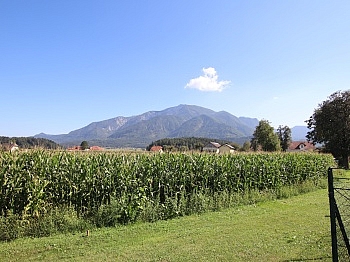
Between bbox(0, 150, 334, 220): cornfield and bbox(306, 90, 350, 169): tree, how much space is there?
28.2m

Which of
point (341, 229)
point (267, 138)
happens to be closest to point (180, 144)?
point (267, 138)

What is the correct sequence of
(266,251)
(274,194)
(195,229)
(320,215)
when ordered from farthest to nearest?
(274,194) < (320,215) < (195,229) < (266,251)

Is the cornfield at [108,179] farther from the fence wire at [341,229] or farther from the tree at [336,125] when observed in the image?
the tree at [336,125]

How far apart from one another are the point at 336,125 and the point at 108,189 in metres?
34.7

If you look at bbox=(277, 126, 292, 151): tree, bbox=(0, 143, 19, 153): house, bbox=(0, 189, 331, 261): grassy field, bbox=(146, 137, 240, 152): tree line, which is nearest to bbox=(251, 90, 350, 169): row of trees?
bbox=(146, 137, 240, 152): tree line

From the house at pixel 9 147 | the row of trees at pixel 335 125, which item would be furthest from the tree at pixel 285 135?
the house at pixel 9 147

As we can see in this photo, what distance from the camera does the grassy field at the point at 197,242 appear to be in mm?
5699

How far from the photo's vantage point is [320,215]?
30.2ft

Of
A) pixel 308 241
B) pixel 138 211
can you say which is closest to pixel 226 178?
pixel 138 211

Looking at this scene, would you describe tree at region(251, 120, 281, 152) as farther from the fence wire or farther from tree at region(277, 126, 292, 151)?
the fence wire

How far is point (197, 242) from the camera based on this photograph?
6.57 meters

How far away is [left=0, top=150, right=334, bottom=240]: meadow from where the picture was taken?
7805mm

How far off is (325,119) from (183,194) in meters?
32.7

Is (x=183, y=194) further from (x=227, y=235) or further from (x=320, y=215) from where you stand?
(x=320, y=215)
